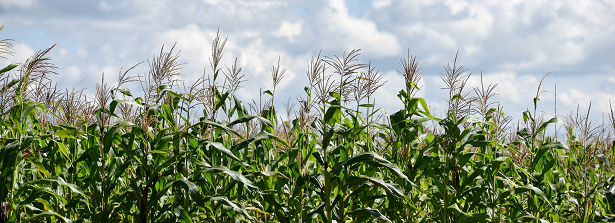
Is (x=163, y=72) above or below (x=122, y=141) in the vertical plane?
above

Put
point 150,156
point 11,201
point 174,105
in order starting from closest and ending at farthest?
point 11,201
point 150,156
point 174,105

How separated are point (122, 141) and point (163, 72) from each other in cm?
63

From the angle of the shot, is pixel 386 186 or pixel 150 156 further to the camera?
pixel 150 156

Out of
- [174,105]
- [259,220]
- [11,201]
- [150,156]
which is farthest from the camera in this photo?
[259,220]

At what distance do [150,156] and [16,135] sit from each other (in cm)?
94

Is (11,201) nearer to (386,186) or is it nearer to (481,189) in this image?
(386,186)

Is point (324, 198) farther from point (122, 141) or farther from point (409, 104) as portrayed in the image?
point (122, 141)

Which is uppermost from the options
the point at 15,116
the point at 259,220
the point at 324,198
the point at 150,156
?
the point at 15,116

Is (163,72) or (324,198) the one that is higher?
(163,72)

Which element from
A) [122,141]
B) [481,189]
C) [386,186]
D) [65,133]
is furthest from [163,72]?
[481,189]

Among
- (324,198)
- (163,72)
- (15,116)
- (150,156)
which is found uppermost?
(163,72)

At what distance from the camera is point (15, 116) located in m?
3.53

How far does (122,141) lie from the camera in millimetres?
3648

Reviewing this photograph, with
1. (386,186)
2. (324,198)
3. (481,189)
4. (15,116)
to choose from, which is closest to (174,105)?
(15,116)
